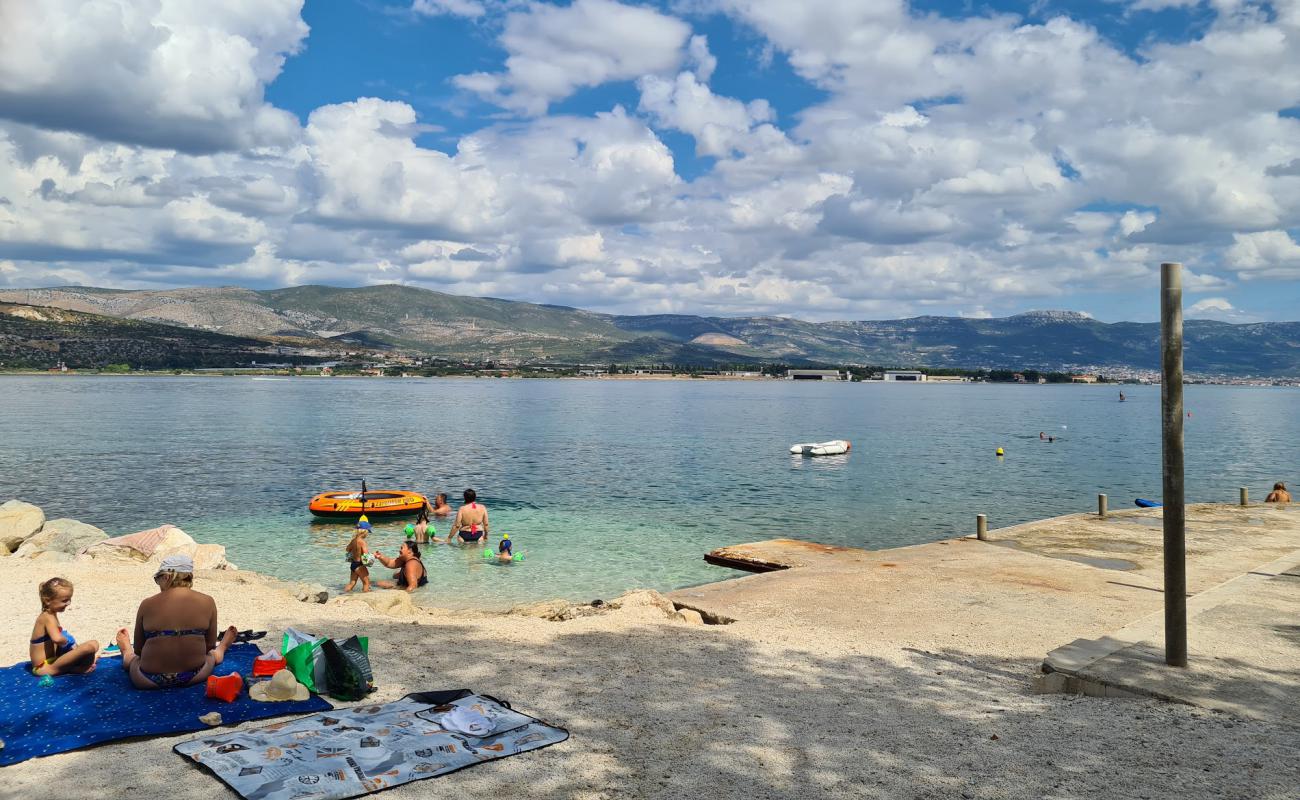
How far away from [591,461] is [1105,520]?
120 feet

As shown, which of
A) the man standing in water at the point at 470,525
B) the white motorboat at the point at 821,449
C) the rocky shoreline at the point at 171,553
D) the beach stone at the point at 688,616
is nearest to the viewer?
the beach stone at the point at 688,616

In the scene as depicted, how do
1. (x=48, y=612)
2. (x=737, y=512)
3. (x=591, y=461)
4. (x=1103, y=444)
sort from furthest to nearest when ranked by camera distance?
(x=1103, y=444), (x=591, y=461), (x=737, y=512), (x=48, y=612)

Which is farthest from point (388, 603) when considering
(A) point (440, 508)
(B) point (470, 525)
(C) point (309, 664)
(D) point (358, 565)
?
(A) point (440, 508)

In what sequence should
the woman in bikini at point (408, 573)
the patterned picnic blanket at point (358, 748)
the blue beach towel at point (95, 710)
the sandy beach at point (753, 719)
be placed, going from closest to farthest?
the patterned picnic blanket at point (358, 748) → the sandy beach at point (753, 719) → the blue beach towel at point (95, 710) → the woman in bikini at point (408, 573)

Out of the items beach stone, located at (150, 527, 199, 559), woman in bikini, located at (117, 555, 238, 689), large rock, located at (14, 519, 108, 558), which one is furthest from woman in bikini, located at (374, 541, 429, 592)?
woman in bikini, located at (117, 555, 238, 689)

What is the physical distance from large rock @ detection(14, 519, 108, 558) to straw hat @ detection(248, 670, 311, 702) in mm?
14845

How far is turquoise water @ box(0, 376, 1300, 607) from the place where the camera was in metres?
27.8

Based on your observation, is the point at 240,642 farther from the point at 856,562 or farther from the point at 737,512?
the point at 737,512

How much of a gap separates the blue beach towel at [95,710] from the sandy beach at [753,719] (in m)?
0.27

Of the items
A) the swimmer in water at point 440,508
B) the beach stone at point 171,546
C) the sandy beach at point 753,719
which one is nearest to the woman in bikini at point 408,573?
the beach stone at point 171,546

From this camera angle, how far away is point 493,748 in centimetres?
758

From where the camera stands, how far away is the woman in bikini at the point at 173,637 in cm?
905

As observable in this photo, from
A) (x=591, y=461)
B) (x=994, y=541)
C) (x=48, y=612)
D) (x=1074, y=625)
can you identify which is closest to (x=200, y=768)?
(x=48, y=612)

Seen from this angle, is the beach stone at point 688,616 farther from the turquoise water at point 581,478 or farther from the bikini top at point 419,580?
the bikini top at point 419,580
